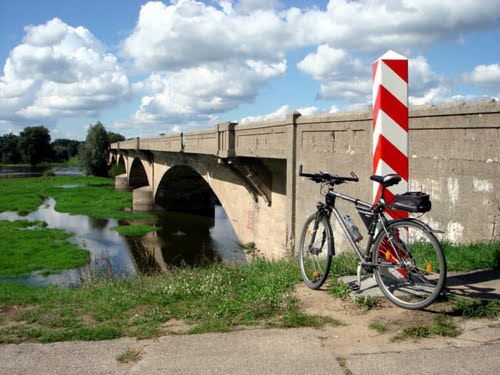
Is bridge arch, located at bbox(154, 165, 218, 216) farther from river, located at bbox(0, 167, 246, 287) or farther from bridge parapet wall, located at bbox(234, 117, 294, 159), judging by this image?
bridge parapet wall, located at bbox(234, 117, 294, 159)

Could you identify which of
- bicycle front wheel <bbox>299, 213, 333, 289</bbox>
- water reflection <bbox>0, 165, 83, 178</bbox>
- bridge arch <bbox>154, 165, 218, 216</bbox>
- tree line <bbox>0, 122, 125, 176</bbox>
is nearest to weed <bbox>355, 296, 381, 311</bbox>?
bicycle front wheel <bbox>299, 213, 333, 289</bbox>

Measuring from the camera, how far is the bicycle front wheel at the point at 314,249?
164 inches

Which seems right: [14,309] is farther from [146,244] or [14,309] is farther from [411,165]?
[146,244]

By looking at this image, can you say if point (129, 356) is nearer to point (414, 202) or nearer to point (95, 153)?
point (414, 202)

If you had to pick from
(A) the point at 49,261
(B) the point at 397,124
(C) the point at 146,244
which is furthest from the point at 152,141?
(B) the point at 397,124

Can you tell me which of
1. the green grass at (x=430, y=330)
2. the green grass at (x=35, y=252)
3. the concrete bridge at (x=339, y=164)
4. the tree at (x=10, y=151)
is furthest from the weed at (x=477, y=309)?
the tree at (x=10, y=151)

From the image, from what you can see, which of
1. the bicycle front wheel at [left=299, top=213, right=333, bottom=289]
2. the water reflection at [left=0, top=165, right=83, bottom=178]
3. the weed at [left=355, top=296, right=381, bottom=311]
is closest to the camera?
the weed at [left=355, top=296, right=381, bottom=311]

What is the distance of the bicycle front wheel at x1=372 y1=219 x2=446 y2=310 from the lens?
3.31 meters

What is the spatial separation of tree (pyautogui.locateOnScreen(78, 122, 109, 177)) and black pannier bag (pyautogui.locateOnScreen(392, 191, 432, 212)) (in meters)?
62.0

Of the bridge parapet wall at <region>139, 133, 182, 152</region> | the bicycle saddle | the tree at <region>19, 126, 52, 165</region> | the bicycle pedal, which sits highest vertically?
the tree at <region>19, 126, 52, 165</region>

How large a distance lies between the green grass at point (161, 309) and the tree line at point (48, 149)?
2358 inches

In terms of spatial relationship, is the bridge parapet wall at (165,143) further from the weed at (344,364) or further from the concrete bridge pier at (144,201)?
the weed at (344,364)

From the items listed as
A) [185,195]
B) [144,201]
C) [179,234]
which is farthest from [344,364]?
[144,201]

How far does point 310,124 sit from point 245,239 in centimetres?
730
